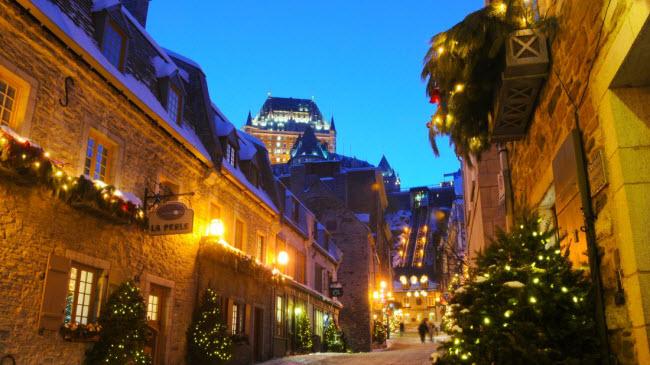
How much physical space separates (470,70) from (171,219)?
7.53 m

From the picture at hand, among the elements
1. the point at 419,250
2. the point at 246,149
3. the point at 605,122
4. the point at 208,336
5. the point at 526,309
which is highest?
the point at 419,250

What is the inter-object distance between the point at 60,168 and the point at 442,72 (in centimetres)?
628

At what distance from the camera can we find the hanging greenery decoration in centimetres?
638

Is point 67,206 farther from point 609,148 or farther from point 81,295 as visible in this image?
point 609,148

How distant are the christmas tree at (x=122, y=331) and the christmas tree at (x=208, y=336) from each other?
10.4 feet

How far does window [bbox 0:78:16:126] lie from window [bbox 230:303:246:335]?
1009 cm

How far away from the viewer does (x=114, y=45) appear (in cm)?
1219

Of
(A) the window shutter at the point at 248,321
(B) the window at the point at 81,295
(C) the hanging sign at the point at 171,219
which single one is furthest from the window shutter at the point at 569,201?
(A) the window shutter at the point at 248,321

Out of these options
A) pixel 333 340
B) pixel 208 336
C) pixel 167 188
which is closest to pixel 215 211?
pixel 167 188

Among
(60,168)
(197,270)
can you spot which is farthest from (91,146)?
(197,270)

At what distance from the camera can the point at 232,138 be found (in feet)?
60.6

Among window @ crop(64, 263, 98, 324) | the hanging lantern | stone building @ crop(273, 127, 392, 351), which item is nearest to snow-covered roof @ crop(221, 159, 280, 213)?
window @ crop(64, 263, 98, 324)

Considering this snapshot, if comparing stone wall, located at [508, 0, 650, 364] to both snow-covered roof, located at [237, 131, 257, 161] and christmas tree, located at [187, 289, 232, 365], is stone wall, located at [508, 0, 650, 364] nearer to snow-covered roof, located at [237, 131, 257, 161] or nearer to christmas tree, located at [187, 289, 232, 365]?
christmas tree, located at [187, 289, 232, 365]

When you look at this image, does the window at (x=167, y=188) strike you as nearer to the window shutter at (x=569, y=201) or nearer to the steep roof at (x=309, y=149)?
the window shutter at (x=569, y=201)
